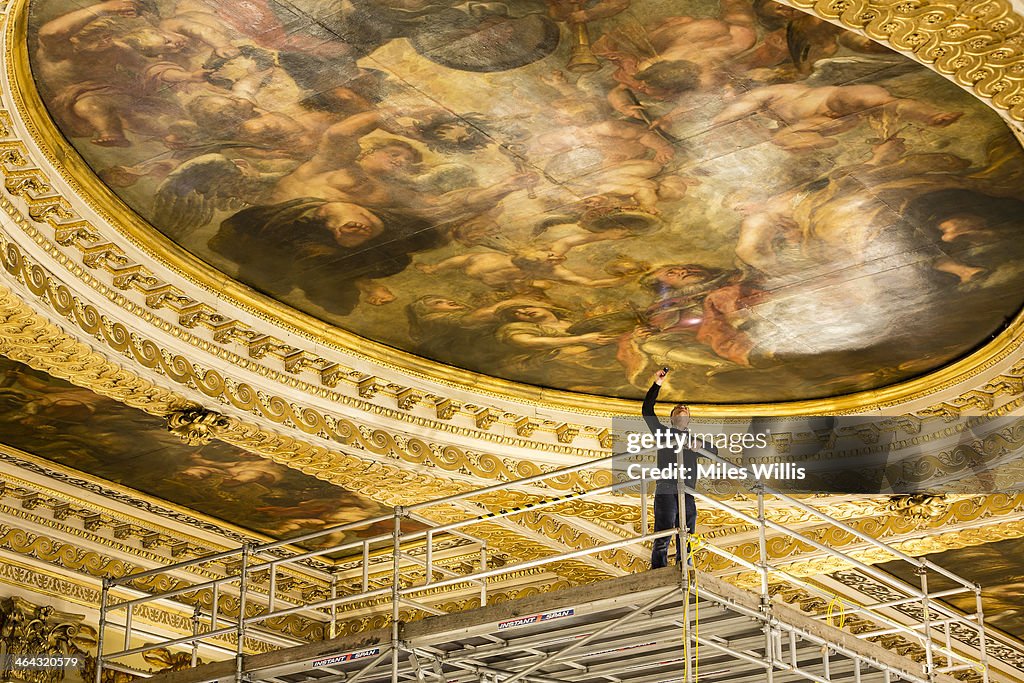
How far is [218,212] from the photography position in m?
12.0

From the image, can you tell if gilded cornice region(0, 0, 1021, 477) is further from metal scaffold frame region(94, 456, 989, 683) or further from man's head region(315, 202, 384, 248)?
man's head region(315, 202, 384, 248)

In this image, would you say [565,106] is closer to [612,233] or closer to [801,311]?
[612,233]

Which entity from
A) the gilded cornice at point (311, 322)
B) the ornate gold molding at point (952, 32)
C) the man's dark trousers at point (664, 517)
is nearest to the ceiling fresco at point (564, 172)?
the gilded cornice at point (311, 322)

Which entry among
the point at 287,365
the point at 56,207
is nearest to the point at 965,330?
the point at 287,365

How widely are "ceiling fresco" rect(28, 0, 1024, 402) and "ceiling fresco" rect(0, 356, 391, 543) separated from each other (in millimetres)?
2309

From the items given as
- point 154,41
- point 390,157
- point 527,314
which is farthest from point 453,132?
point 527,314

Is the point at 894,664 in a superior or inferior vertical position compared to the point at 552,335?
inferior

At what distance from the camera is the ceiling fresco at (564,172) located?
31.9 feet

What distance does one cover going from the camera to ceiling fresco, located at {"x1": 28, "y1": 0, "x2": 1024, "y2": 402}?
9.72 m

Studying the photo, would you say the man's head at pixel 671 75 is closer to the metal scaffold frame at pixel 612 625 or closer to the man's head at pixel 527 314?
the metal scaffold frame at pixel 612 625

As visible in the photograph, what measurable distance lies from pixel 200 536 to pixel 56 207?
6.84 m

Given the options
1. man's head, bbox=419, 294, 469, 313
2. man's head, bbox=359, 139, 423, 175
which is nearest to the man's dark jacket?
man's head, bbox=359, 139, 423, 175

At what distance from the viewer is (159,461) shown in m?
15.3

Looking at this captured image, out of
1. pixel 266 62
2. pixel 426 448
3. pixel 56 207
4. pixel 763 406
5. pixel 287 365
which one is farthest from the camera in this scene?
pixel 763 406
